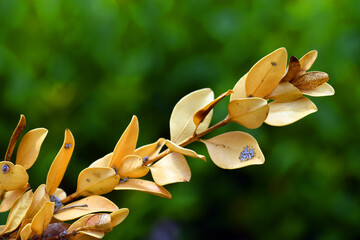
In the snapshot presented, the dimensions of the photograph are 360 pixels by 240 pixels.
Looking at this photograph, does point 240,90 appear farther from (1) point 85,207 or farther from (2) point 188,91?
(2) point 188,91

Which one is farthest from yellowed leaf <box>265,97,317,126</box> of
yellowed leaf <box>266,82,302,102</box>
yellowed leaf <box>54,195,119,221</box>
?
yellowed leaf <box>54,195,119,221</box>

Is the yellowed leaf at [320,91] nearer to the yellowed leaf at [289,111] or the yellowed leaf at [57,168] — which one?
the yellowed leaf at [289,111]

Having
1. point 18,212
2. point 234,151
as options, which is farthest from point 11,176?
point 234,151

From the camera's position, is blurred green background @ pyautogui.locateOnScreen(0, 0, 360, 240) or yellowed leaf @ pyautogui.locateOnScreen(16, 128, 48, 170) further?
blurred green background @ pyautogui.locateOnScreen(0, 0, 360, 240)

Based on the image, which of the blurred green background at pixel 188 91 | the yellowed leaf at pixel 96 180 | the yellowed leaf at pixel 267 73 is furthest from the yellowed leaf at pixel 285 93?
the blurred green background at pixel 188 91

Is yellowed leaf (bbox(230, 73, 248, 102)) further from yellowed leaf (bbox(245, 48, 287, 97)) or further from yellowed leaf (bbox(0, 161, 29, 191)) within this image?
yellowed leaf (bbox(0, 161, 29, 191))

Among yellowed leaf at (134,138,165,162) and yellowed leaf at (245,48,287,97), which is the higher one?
yellowed leaf at (245,48,287,97)
